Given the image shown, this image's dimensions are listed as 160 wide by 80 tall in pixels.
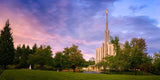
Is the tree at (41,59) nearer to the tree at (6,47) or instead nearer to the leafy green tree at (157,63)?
the tree at (6,47)

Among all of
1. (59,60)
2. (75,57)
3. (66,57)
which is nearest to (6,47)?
(59,60)

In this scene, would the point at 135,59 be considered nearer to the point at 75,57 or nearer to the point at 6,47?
the point at 75,57

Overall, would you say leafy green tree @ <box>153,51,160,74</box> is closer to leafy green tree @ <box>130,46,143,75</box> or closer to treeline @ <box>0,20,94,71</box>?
leafy green tree @ <box>130,46,143,75</box>

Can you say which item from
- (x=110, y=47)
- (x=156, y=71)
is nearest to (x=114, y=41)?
(x=156, y=71)

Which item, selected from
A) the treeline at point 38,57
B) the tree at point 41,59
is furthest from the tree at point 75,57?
the tree at point 41,59

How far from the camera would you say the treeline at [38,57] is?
145 ft

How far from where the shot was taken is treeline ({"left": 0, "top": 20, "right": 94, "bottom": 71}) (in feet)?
145

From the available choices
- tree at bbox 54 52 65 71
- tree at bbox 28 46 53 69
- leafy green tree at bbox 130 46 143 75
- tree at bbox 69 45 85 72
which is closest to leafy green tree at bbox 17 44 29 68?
tree at bbox 28 46 53 69

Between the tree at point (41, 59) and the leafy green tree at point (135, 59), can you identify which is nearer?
the leafy green tree at point (135, 59)

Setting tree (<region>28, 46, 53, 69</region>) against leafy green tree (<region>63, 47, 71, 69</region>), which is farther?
tree (<region>28, 46, 53, 69</region>)

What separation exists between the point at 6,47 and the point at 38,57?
13.4 m

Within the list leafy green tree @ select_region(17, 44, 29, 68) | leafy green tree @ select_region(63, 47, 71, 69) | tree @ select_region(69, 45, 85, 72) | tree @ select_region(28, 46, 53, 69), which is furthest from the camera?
leafy green tree @ select_region(17, 44, 29, 68)

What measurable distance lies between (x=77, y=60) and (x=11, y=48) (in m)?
22.8

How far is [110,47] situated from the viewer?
12619 cm
